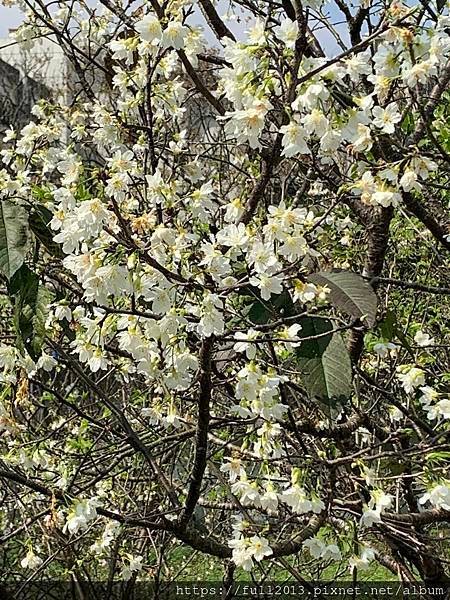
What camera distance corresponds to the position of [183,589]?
14.2 ft

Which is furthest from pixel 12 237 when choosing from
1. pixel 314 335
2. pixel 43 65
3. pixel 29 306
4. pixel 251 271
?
pixel 43 65

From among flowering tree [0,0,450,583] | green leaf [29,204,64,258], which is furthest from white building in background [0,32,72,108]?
green leaf [29,204,64,258]

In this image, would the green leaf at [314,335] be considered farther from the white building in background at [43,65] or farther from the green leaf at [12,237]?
the white building in background at [43,65]

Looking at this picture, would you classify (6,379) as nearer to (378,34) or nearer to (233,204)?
(233,204)

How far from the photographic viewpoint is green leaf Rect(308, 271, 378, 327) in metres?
1.20

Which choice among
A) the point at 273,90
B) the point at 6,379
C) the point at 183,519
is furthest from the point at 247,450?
the point at 273,90

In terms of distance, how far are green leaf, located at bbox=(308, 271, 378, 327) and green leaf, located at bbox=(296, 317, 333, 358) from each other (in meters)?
0.10

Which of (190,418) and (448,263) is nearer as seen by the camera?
(190,418)

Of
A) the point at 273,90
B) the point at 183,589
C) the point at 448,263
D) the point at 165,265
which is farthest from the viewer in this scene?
the point at 183,589

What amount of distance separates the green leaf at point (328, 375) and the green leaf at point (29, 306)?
0.48 meters

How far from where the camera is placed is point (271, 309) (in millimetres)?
1419

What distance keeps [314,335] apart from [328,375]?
0.09 metres

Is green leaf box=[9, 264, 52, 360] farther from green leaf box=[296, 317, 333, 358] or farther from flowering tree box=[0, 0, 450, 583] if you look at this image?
green leaf box=[296, 317, 333, 358]

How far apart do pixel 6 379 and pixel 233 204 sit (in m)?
0.79
